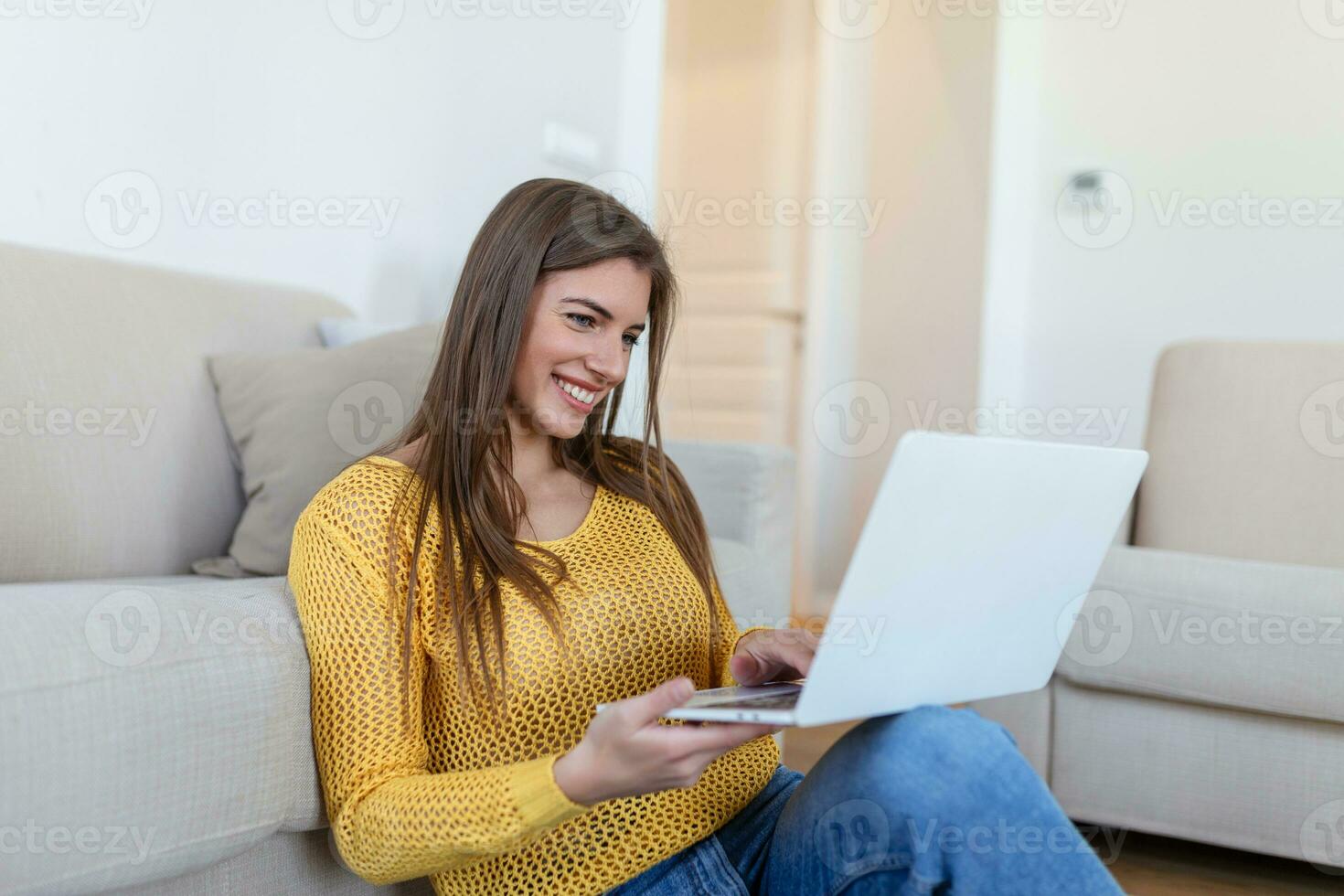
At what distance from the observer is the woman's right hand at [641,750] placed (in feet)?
2.63

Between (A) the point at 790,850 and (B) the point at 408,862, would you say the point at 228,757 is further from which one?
(A) the point at 790,850

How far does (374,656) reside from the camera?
3.10 feet

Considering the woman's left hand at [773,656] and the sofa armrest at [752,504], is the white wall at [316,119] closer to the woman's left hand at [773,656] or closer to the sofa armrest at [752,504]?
the sofa armrest at [752,504]

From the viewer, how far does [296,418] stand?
1546 millimetres

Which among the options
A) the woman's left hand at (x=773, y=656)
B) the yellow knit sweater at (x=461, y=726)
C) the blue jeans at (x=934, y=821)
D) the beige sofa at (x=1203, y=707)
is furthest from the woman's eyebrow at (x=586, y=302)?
the beige sofa at (x=1203, y=707)

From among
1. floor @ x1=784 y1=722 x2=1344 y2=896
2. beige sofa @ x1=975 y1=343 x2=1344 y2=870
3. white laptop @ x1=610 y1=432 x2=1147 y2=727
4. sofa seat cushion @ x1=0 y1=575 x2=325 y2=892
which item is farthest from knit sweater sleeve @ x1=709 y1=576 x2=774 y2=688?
beige sofa @ x1=975 y1=343 x2=1344 y2=870

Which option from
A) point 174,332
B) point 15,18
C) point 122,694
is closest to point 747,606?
point 174,332

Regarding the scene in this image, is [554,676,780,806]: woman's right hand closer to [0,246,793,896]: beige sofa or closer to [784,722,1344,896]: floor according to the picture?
[0,246,793,896]: beige sofa

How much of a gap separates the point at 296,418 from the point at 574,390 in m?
0.57

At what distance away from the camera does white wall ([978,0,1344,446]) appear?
3.12m

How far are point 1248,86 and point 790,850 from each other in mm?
3016

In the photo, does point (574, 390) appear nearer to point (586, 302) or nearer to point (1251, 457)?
point (586, 302)

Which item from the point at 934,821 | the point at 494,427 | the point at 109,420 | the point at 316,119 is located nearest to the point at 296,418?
the point at 109,420

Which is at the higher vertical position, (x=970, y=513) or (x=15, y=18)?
(x=15, y=18)
